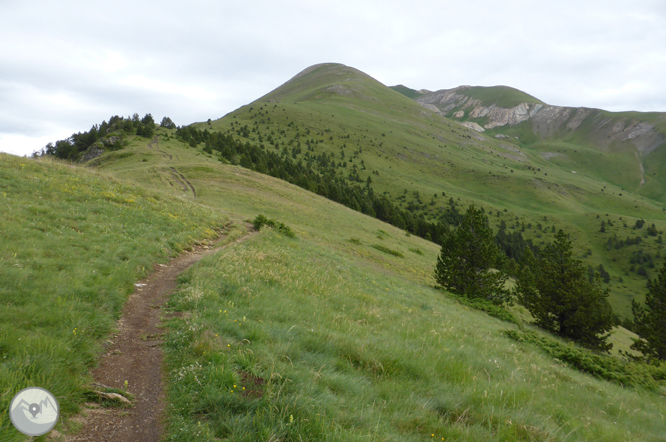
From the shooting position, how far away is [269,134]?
15912 centimetres

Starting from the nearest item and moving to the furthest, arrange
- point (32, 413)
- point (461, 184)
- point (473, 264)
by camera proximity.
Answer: point (32, 413) → point (473, 264) → point (461, 184)

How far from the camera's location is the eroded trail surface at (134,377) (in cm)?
378

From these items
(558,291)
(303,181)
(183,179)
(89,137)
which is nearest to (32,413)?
(558,291)

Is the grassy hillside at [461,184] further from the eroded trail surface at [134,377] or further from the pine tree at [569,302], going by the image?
the eroded trail surface at [134,377]

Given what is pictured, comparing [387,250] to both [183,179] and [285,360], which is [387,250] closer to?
[183,179]

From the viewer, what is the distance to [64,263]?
8328 mm

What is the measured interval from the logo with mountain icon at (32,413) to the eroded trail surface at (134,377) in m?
1.52

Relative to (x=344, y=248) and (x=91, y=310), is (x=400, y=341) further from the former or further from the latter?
(x=344, y=248)

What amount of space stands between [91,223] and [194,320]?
9.94m

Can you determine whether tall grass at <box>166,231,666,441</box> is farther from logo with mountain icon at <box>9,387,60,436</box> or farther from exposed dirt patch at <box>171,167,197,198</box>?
exposed dirt patch at <box>171,167,197,198</box>

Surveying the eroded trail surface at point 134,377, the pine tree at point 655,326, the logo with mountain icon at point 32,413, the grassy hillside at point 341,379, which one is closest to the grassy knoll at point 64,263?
the eroded trail surface at point 134,377

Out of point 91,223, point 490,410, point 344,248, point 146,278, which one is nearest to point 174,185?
point 344,248

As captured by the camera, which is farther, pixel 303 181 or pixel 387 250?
pixel 303 181

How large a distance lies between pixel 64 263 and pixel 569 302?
3151 cm
